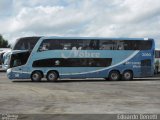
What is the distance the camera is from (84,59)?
120 feet

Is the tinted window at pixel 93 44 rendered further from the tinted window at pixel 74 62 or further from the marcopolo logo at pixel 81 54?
the tinted window at pixel 74 62

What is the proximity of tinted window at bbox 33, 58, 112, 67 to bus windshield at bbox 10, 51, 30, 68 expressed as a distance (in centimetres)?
82

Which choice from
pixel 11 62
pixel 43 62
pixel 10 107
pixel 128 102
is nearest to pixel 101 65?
pixel 43 62

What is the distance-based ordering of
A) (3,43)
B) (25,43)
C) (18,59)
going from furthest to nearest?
(3,43), (18,59), (25,43)

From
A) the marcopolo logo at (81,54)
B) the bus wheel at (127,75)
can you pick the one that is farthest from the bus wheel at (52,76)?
the bus wheel at (127,75)

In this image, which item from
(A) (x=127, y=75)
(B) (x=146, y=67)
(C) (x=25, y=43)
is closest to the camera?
(C) (x=25, y=43)

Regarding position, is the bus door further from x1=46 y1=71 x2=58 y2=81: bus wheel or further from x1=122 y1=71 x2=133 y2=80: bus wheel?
x1=46 y1=71 x2=58 y2=81: bus wheel

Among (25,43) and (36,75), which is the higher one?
(25,43)

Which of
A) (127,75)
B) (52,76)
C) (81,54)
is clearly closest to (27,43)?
(52,76)

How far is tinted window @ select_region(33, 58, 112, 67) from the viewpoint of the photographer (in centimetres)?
3579

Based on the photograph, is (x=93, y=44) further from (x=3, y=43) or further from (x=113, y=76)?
(x=3, y=43)

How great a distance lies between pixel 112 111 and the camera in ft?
49.1

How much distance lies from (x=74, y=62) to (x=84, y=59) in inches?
32.2

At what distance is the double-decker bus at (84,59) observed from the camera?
35594mm
